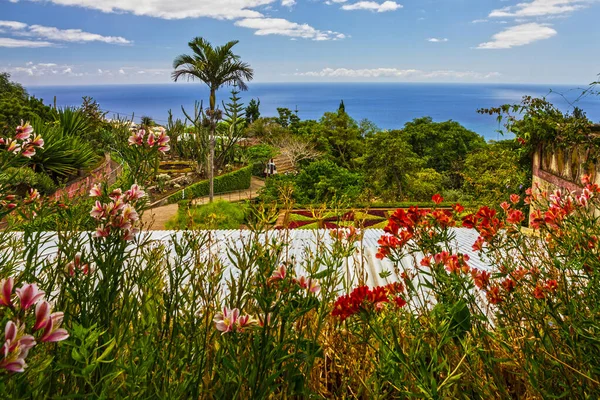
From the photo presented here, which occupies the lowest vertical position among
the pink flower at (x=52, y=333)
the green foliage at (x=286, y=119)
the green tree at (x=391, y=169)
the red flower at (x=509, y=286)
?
the green tree at (x=391, y=169)

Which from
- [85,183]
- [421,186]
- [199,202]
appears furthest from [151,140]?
[421,186]

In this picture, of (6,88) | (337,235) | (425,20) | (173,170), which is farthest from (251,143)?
(425,20)

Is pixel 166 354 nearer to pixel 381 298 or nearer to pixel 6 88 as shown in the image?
pixel 381 298

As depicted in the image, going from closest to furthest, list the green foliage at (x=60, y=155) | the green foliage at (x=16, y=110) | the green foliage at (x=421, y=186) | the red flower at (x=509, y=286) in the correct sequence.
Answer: the red flower at (x=509, y=286) < the green foliage at (x=60, y=155) < the green foliage at (x=16, y=110) < the green foliage at (x=421, y=186)

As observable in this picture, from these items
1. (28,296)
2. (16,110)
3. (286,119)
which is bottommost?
(286,119)

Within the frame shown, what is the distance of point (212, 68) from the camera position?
16.2 meters

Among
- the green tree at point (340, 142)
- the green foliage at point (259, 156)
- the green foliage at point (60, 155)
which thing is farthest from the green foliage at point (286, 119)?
the green foliage at point (60, 155)

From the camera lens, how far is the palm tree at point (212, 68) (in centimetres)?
1588

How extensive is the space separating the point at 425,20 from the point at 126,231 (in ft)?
727

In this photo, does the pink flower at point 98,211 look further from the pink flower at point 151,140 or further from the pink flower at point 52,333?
the pink flower at point 52,333

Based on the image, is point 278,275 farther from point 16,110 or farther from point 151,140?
point 16,110

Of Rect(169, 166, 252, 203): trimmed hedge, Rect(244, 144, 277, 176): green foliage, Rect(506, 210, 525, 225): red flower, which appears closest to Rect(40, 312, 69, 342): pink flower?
Rect(506, 210, 525, 225): red flower

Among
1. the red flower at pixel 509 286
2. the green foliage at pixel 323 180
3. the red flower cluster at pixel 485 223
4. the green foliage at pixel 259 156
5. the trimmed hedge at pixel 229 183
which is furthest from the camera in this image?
the green foliage at pixel 259 156

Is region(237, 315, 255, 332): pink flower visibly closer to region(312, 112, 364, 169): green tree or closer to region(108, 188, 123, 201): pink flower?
region(108, 188, 123, 201): pink flower
